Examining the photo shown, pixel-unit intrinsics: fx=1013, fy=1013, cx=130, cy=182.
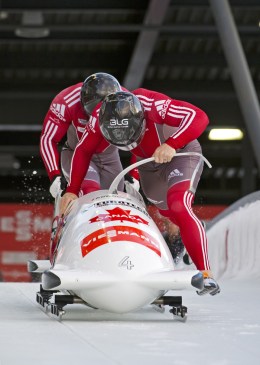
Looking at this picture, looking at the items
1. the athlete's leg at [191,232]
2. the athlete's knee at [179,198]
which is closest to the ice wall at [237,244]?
the athlete's knee at [179,198]

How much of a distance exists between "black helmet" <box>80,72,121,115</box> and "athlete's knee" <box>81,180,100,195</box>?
0.43 meters

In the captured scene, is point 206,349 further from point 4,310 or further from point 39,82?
point 39,82

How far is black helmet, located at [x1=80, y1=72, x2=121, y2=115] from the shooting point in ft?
18.2

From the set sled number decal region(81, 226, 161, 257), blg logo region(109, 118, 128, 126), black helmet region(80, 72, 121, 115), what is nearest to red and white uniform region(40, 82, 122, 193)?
black helmet region(80, 72, 121, 115)

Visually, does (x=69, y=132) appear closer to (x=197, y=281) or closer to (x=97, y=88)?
(x=97, y=88)

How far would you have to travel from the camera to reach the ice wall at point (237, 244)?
7.20 metres

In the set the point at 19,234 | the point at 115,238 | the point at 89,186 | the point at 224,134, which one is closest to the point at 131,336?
the point at 115,238

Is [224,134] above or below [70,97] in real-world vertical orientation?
above

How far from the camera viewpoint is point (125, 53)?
13430mm

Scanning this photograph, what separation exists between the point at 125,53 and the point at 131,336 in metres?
10.3

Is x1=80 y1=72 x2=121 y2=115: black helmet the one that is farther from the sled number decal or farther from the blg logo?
the sled number decal

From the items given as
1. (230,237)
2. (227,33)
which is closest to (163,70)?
(227,33)

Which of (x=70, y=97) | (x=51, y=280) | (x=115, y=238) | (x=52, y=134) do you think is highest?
(x=70, y=97)

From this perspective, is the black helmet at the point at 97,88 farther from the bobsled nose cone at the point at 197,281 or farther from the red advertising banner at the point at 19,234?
the red advertising banner at the point at 19,234
